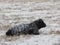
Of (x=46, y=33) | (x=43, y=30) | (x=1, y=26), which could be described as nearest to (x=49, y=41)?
(x=46, y=33)

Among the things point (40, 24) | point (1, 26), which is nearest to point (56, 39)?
point (40, 24)

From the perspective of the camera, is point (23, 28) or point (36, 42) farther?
point (23, 28)

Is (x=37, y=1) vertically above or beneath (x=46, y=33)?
beneath

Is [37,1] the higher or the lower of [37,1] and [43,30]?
the lower

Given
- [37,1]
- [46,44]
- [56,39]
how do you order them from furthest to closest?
1. [37,1]
2. [56,39]
3. [46,44]

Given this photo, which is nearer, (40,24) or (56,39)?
(56,39)

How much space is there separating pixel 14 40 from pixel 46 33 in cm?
219

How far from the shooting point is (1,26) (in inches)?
655

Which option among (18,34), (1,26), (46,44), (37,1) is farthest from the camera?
(37,1)

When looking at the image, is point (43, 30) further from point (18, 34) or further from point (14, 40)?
point (14, 40)

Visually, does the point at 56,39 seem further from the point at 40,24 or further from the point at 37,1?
the point at 37,1

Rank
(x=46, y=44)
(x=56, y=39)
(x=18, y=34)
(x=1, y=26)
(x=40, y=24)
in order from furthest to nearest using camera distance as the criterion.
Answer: (x=1, y=26), (x=40, y=24), (x=18, y=34), (x=56, y=39), (x=46, y=44)

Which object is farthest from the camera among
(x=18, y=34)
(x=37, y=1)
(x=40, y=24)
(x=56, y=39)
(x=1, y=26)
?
(x=37, y=1)

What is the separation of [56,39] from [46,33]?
181cm
